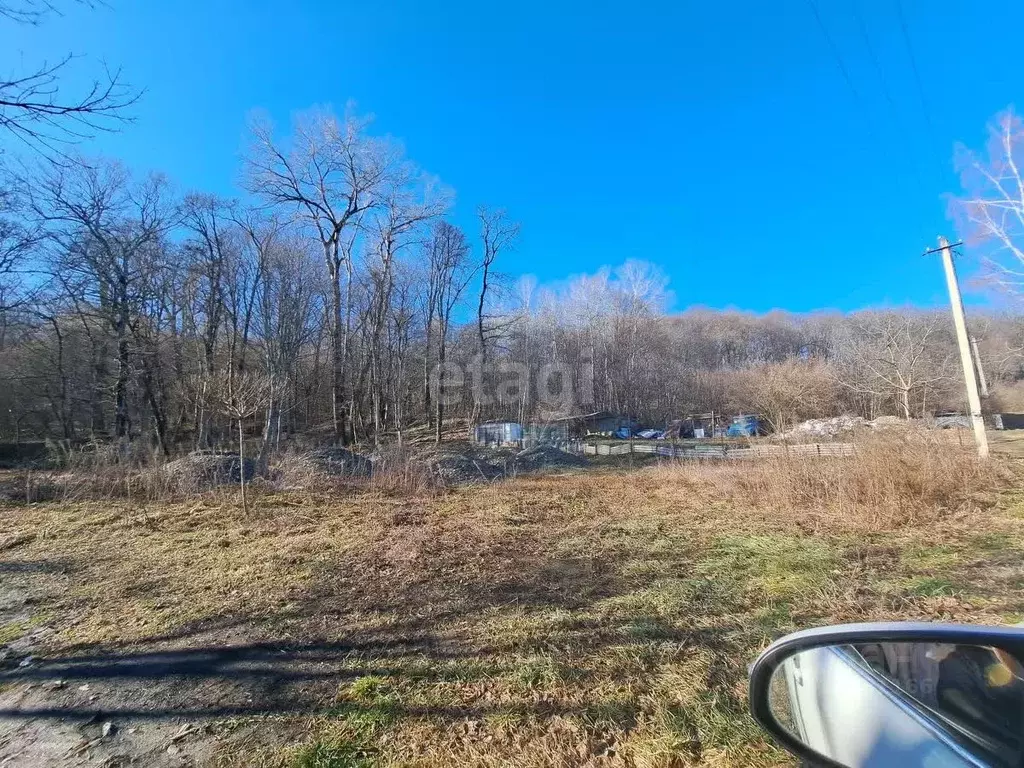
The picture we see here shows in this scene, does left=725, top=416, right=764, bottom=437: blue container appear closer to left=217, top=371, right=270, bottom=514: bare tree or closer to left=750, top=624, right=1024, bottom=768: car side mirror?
left=217, top=371, right=270, bottom=514: bare tree

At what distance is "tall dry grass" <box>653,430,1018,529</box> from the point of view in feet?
24.3

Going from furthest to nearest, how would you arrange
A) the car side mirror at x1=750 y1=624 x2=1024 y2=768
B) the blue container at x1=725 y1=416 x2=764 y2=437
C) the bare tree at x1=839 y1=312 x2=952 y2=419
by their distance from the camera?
1. the bare tree at x1=839 y1=312 x2=952 y2=419
2. the blue container at x1=725 y1=416 x2=764 y2=437
3. the car side mirror at x1=750 y1=624 x2=1024 y2=768

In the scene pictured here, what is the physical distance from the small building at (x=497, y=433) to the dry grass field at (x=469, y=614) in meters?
24.1

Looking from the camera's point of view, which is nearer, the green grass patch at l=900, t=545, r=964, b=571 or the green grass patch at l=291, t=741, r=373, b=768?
the green grass patch at l=291, t=741, r=373, b=768

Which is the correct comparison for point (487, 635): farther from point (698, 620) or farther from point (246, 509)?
point (246, 509)

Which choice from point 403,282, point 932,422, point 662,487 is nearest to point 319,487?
point 662,487

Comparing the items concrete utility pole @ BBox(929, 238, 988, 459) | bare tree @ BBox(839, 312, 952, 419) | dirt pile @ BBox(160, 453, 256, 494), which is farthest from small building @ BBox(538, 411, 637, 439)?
dirt pile @ BBox(160, 453, 256, 494)

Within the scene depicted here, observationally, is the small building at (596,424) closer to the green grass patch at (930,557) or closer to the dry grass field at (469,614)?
the dry grass field at (469,614)

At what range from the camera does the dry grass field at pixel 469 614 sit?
8.55ft

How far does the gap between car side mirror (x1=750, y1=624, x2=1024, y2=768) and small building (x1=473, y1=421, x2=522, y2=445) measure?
30.8 metres

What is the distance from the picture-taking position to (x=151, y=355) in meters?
24.1

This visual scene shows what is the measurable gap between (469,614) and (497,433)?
1193 inches

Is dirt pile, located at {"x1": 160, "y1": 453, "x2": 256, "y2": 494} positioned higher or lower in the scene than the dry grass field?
higher

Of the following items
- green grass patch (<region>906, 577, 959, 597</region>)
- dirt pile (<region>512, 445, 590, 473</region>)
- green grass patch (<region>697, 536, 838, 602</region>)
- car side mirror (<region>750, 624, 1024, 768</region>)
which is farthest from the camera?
dirt pile (<region>512, 445, 590, 473</region>)
